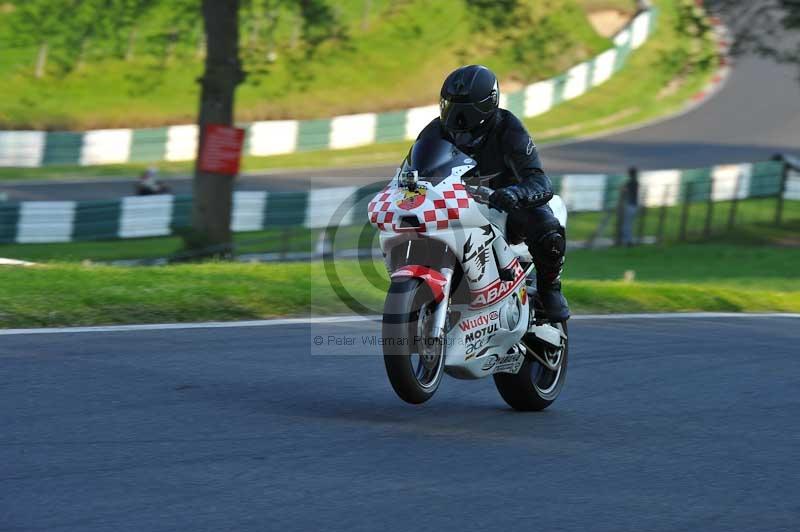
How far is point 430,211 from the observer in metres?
6.11

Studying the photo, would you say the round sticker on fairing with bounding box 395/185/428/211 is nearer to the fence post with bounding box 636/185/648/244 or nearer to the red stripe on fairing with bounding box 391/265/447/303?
the red stripe on fairing with bounding box 391/265/447/303

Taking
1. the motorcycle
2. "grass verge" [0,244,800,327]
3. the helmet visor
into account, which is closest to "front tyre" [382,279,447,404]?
the motorcycle

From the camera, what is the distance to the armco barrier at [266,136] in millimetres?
31750

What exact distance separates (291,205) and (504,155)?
18.8m

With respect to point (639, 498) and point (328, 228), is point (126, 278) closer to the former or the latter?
point (639, 498)

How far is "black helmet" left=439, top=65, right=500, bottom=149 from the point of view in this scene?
6.45 m

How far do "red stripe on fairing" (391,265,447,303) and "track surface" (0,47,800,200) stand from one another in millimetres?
21350

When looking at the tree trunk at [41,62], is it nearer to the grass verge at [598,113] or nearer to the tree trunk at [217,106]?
the grass verge at [598,113]

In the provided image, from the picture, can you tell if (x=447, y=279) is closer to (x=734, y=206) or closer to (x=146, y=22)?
(x=146, y=22)

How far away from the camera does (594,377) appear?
8.16 metres

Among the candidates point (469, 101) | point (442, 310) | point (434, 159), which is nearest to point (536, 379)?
point (442, 310)

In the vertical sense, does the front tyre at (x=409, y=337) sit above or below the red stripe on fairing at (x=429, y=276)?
below

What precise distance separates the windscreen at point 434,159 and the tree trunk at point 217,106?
11272mm

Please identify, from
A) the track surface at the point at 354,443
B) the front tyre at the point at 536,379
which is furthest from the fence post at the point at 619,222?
the front tyre at the point at 536,379
